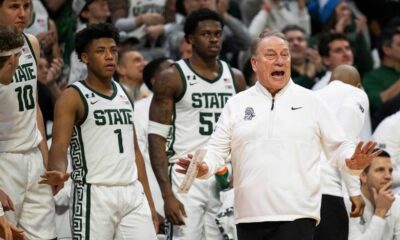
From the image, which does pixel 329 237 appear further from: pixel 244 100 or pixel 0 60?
pixel 0 60

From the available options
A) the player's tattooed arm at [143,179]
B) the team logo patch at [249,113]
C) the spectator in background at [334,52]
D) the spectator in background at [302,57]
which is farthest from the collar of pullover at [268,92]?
the spectator in background at [302,57]

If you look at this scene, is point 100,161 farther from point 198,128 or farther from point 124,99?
point 198,128

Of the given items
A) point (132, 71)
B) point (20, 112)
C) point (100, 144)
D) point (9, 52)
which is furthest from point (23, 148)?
point (132, 71)

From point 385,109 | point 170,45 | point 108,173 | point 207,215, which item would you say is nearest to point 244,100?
point 108,173

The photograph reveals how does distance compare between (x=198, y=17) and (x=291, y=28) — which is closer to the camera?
(x=198, y=17)

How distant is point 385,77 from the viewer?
12961 millimetres

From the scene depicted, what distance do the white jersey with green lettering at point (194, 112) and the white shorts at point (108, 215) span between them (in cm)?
105

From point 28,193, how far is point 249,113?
6.27 feet

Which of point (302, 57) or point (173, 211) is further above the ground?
point (302, 57)

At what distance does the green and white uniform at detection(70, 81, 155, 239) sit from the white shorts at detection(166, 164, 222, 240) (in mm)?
766

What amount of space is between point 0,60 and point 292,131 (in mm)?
2180

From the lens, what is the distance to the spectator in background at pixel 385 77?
41.2ft

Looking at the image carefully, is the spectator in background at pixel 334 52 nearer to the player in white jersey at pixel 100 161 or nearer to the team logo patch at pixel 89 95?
the player in white jersey at pixel 100 161

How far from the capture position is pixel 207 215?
30.7 ft
